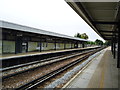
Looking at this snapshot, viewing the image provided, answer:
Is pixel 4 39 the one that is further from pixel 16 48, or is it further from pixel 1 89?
pixel 1 89

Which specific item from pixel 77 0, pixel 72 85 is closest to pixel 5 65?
pixel 72 85

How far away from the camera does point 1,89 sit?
5488 mm

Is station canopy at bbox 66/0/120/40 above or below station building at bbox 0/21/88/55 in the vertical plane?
above

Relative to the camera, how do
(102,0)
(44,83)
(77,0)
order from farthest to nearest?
(44,83), (102,0), (77,0)

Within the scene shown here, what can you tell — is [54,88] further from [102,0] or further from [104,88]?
[102,0]

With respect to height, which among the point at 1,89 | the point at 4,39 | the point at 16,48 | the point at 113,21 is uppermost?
the point at 113,21

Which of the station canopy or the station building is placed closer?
the station canopy

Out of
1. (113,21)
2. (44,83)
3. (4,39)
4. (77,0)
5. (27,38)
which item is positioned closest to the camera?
(77,0)

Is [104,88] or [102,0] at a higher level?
[102,0]

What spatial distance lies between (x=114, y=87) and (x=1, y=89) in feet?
17.5

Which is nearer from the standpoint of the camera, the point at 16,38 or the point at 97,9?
the point at 97,9

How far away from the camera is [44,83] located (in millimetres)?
6246

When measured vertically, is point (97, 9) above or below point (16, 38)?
above

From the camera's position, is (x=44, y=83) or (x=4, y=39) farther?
(x=4, y=39)
